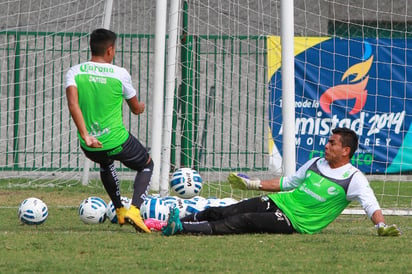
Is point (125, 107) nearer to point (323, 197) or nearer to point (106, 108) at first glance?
point (106, 108)

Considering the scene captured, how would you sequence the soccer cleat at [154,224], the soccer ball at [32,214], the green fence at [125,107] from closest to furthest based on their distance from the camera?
1. the soccer cleat at [154,224]
2. the soccer ball at [32,214]
3. the green fence at [125,107]

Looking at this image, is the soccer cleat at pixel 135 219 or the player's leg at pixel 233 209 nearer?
the soccer cleat at pixel 135 219

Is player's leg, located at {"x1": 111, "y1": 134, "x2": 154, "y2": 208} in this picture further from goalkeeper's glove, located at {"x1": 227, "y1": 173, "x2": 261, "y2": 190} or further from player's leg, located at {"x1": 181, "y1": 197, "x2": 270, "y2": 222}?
goalkeeper's glove, located at {"x1": 227, "y1": 173, "x2": 261, "y2": 190}

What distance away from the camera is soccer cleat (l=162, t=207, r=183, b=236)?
8.47 metres

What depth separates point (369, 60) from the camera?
17.2 m

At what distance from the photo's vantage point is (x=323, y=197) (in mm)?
8719

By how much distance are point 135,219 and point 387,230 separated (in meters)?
2.21

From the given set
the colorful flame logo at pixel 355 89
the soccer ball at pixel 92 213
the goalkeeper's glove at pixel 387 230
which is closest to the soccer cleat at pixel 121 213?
the soccer ball at pixel 92 213

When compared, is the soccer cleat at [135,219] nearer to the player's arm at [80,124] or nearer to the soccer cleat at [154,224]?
the soccer cleat at [154,224]

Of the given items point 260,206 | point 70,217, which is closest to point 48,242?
point 260,206

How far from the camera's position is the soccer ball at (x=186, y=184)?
10266mm

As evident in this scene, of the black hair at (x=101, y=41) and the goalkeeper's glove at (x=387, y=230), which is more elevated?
the black hair at (x=101, y=41)

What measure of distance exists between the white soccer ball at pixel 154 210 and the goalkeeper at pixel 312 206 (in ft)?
2.19

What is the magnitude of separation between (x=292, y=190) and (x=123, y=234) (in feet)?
6.35
